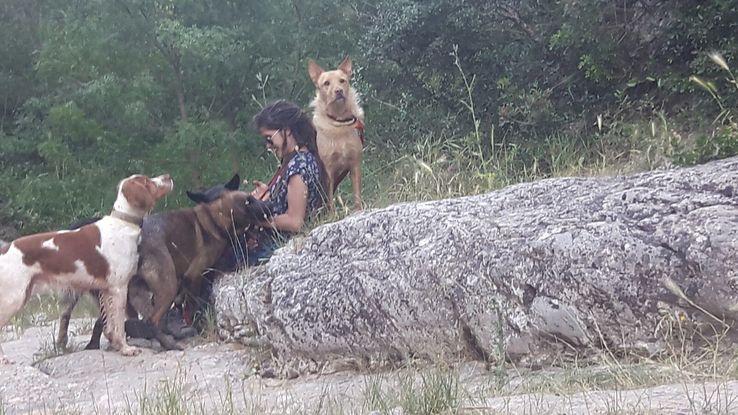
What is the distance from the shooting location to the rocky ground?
4.72m

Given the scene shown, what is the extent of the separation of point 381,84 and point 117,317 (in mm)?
7094

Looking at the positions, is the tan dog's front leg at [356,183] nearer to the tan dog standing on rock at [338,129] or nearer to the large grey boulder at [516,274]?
the tan dog standing on rock at [338,129]

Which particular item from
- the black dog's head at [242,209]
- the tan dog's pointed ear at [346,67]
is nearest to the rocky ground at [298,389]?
the black dog's head at [242,209]

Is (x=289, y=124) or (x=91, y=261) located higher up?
(x=289, y=124)

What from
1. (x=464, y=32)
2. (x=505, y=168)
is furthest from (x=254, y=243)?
(x=464, y=32)

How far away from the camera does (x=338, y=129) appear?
9250 mm

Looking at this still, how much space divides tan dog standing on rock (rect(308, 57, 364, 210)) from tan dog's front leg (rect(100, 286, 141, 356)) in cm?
198

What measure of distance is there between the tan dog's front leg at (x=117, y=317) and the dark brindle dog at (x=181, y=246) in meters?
0.26

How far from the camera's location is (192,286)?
844cm

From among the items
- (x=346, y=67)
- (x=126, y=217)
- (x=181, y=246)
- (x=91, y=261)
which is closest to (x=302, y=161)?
(x=181, y=246)

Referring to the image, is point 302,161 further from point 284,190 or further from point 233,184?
point 233,184

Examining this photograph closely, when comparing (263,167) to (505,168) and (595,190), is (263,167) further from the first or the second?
(595,190)

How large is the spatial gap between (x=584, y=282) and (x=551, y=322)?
32cm

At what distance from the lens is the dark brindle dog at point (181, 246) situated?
8.09 metres
